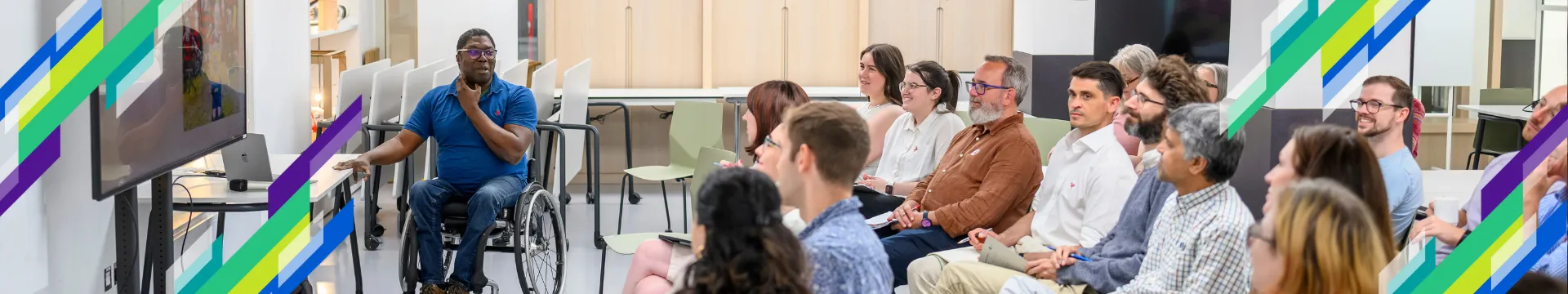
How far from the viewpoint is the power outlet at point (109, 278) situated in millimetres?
3633

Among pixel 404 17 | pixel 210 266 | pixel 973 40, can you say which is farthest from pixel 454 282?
pixel 973 40

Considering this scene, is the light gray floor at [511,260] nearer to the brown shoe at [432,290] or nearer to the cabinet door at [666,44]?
the brown shoe at [432,290]

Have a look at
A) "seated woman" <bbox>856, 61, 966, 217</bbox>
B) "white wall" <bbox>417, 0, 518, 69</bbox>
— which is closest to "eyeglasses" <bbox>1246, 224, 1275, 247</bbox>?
"seated woman" <bbox>856, 61, 966, 217</bbox>

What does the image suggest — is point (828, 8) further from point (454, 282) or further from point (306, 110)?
point (454, 282)

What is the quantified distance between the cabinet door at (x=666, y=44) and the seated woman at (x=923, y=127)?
11.6 feet

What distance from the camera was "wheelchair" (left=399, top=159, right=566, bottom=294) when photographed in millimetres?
4004

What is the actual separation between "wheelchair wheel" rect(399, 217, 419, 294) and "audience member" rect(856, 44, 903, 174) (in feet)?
5.32

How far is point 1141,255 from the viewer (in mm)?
2818

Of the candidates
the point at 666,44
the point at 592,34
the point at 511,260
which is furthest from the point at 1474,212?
the point at 592,34

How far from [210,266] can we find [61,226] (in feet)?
3.16

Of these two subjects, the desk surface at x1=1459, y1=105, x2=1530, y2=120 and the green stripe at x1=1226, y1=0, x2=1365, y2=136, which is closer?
the green stripe at x1=1226, y1=0, x2=1365, y2=136

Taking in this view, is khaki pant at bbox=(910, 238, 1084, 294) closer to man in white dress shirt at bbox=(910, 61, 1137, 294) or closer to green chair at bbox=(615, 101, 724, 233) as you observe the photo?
man in white dress shirt at bbox=(910, 61, 1137, 294)

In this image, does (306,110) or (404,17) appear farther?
(404,17)

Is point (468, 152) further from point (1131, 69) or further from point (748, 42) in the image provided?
point (748, 42)
